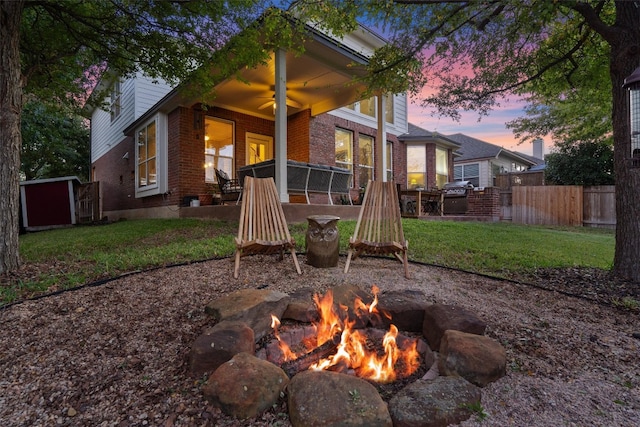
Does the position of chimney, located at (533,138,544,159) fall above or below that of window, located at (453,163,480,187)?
above

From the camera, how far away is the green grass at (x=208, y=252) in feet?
9.52

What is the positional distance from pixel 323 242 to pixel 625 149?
10.1ft

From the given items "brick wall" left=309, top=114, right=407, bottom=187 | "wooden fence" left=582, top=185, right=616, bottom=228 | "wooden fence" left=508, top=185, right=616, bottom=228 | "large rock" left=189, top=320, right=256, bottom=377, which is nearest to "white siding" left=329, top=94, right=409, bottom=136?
"brick wall" left=309, top=114, right=407, bottom=187

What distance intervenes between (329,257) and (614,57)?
138 inches

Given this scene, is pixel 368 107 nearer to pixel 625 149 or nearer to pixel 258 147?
pixel 258 147

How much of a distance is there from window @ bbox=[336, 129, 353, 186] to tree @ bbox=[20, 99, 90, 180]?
1018 cm

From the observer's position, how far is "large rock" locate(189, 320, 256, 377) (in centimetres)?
149

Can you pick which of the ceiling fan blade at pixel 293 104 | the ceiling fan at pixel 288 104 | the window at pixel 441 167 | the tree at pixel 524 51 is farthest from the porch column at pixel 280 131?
the window at pixel 441 167

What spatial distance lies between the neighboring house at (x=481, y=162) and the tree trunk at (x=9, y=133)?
1854 centimetres

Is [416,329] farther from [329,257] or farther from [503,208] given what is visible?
[503,208]

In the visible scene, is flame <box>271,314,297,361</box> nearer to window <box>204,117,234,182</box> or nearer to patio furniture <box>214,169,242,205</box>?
patio furniture <box>214,169,242,205</box>

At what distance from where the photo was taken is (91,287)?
→ 8.35ft

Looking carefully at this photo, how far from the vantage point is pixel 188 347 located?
1.71m

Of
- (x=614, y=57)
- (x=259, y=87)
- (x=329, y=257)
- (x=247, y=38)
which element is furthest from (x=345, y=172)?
(x=614, y=57)
